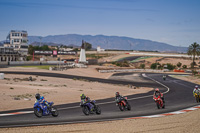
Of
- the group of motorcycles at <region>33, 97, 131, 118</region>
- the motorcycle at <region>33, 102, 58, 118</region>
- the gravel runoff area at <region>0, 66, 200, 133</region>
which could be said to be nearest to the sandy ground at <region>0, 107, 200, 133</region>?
the gravel runoff area at <region>0, 66, 200, 133</region>

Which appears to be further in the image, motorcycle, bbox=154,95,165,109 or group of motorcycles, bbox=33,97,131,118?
motorcycle, bbox=154,95,165,109

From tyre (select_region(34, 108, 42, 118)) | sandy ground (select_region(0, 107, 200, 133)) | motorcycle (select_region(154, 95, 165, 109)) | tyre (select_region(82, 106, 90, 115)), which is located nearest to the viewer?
sandy ground (select_region(0, 107, 200, 133))

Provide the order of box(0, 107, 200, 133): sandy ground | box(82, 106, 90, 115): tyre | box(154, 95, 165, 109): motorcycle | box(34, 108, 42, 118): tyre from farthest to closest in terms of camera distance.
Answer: box(154, 95, 165, 109): motorcycle < box(82, 106, 90, 115): tyre < box(34, 108, 42, 118): tyre < box(0, 107, 200, 133): sandy ground

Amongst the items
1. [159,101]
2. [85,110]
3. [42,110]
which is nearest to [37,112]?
[42,110]

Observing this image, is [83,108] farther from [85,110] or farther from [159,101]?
[159,101]

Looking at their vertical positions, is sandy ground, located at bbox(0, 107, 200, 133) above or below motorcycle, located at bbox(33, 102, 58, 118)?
below

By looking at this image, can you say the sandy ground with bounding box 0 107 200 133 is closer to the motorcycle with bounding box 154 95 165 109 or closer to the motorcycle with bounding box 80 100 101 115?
the motorcycle with bounding box 80 100 101 115

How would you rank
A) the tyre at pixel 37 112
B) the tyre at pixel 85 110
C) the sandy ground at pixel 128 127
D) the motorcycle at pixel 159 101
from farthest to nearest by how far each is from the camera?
the motorcycle at pixel 159 101 → the tyre at pixel 85 110 → the tyre at pixel 37 112 → the sandy ground at pixel 128 127

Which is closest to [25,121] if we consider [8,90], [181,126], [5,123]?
[5,123]

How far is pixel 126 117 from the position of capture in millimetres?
17797

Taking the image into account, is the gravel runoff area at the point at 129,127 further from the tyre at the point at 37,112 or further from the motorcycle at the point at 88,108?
the tyre at the point at 37,112

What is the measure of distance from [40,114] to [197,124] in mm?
8794

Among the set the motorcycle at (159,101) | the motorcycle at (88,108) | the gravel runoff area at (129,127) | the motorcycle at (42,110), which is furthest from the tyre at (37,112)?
the motorcycle at (159,101)

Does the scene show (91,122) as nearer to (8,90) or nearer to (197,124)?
(197,124)
